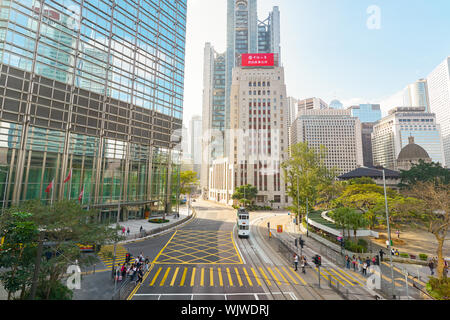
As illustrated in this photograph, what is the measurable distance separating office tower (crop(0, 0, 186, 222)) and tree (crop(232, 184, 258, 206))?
2266 centimetres

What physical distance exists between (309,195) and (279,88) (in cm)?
5358

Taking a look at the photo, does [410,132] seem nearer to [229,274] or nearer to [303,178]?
[303,178]

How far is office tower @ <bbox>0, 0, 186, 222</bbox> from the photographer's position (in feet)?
92.1

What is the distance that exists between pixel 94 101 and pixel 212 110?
9581cm

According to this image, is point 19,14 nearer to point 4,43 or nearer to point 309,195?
point 4,43

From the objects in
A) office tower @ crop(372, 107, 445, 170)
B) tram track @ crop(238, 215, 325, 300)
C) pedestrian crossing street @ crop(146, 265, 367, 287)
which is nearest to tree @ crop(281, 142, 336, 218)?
tram track @ crop(238, 215, 325, 300)

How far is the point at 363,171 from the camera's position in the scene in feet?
191

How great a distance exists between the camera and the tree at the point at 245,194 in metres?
67.5

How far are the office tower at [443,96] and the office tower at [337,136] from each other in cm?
8802

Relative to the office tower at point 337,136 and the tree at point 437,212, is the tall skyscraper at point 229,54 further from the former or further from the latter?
the tree at point 437,212

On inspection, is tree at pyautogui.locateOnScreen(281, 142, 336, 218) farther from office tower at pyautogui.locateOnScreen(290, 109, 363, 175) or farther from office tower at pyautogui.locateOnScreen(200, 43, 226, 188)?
office tower at pyautogui.locateOnScreen(290, 109, 363, 175)

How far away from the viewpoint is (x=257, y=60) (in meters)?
82.9

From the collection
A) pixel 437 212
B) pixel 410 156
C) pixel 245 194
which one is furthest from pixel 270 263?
pixel 410 156
